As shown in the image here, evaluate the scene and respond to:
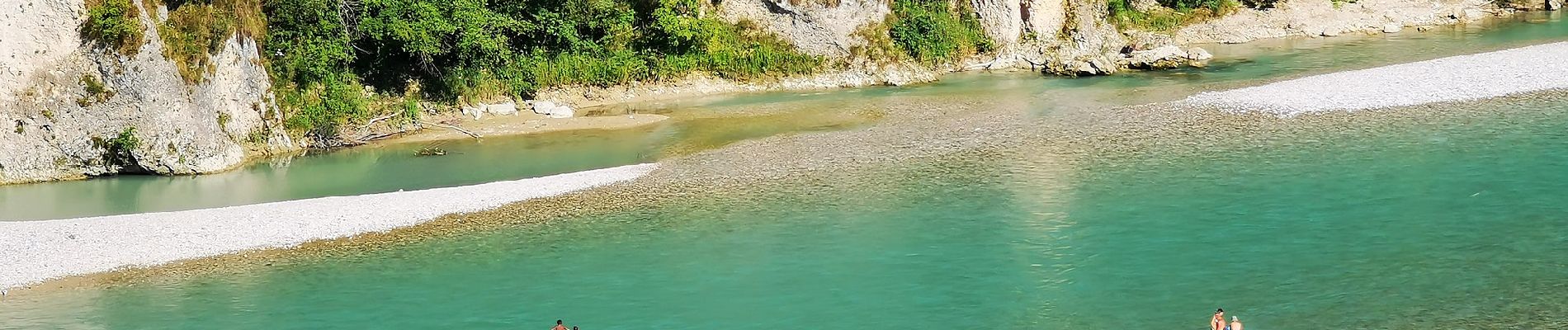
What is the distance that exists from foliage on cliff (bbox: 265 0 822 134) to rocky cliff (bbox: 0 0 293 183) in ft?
16.0

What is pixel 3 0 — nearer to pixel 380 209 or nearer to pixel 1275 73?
pixel 380 209

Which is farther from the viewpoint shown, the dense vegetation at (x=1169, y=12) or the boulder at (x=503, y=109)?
the dense vegetation at (x=1169, y=12)

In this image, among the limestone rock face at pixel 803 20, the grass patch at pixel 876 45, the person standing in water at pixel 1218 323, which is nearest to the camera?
the person standing in water at pixel 1218 323

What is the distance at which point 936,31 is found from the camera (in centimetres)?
6059

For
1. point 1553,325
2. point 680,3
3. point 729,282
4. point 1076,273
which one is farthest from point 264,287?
point 680,3

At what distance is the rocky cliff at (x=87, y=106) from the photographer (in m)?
38.7

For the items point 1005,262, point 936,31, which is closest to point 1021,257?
point 1005,262

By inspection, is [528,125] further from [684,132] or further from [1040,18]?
[1040,18]

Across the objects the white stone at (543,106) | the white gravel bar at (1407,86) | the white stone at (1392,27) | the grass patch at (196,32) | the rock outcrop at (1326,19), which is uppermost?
the grass patch at (196,32)

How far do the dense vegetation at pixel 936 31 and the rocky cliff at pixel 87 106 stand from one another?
28.3 metres

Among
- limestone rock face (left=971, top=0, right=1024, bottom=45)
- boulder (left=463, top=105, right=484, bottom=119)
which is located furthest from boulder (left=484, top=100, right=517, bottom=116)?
limestone rock face (left=971, top=0, right=1024, bottom=45)

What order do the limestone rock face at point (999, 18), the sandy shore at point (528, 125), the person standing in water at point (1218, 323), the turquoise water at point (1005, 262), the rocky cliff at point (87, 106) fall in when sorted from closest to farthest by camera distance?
1. the person standing in water at point (1218, 323)
2. the turquoise water at point (1005, 262)
3. the rocky cliff at point (87, 106)
4. the sandy shore at point (528, 125)
5. the limestone rock face at point (999, 18)

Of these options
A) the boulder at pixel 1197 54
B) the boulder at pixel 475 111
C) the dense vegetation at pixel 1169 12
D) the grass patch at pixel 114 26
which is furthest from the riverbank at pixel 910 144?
the dense vegetation at pixel 1169 12

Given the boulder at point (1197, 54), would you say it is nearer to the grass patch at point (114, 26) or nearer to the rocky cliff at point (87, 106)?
the rocky cliff at point (87, 106)
